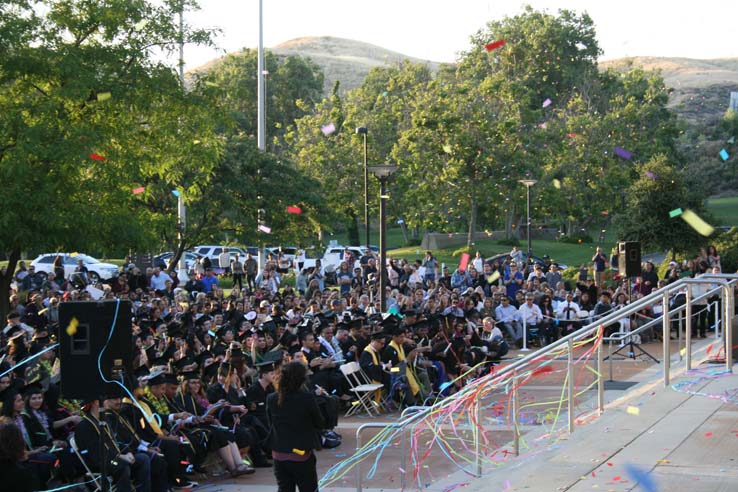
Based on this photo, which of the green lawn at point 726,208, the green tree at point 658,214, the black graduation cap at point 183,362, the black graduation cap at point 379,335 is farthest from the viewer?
the green lawn at point 726,208

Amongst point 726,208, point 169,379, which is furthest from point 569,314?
point 726,208

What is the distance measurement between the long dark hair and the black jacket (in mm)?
46

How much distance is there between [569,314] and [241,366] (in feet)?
44.4

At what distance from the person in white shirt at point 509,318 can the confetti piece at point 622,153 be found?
3223cm

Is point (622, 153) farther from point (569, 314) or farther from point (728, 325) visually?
point (728, 325)

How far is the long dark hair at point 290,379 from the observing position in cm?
869

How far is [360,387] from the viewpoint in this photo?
1551 cm

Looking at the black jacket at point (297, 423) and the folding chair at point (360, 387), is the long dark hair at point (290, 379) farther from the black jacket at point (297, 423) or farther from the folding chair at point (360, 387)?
the folding chair at point (360, 387)

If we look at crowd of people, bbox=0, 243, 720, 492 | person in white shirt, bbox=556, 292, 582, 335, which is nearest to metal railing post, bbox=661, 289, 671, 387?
crowd of people, bbox=0, 243, 720, 492

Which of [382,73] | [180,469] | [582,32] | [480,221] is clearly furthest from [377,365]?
[582,32]

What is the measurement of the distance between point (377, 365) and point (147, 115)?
22.1 feet

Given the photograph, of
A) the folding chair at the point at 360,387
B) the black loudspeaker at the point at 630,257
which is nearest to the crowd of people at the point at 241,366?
the folding chair at the point at 360,387

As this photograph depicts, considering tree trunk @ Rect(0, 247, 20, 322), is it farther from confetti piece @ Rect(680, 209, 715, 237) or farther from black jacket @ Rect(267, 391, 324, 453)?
confetti piece @ Rect(680, 209, 715, 237)

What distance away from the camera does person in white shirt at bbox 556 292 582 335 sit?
995 inches
